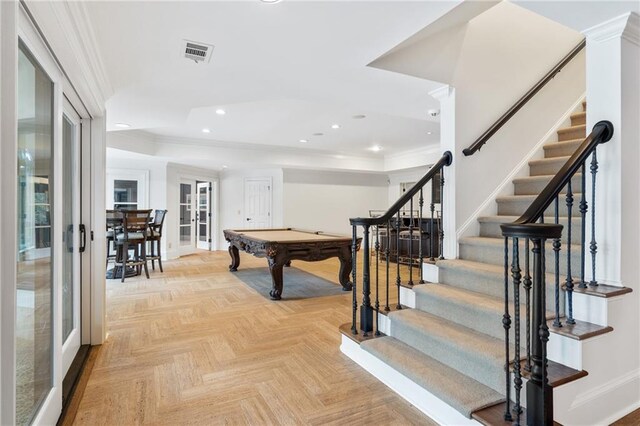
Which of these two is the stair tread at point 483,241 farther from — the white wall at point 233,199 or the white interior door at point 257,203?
the white wall at point 233,199

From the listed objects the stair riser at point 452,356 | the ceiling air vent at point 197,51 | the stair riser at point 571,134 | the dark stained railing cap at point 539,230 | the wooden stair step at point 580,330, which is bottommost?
the stair riser at point 452,356

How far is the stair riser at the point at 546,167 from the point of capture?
300cm

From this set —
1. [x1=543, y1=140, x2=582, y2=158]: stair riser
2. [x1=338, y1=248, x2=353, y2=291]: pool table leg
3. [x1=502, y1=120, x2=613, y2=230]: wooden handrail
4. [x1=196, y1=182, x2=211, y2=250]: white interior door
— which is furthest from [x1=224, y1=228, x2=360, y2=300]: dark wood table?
[x1=196, y1=182, x2=211, y2=250]: white interior door

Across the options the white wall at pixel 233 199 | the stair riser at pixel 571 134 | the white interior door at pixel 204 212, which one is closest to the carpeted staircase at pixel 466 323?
the stair riser at pixel 571 134

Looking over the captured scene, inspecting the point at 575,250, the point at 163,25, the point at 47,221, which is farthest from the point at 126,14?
the point at 575,250

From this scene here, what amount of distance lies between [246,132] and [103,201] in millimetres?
3929

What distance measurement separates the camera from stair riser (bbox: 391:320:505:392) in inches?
69.5

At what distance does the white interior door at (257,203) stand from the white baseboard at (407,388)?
256 inches

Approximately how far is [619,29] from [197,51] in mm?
2610

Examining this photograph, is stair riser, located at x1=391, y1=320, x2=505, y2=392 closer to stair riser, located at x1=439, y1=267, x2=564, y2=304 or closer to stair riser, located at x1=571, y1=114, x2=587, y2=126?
stair riser, located at x1=439, y1=267, x2=564, y2=304

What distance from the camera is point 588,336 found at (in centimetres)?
165

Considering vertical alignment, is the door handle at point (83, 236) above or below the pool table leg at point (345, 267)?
above

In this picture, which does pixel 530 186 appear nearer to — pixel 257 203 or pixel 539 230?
pixel 539 230

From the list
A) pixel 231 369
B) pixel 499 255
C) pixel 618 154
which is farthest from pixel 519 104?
pixel 231 369
